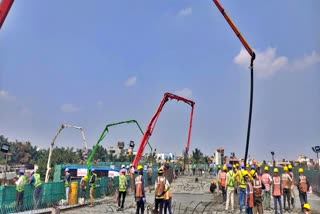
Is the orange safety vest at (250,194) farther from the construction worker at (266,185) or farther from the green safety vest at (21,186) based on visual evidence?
the green safety vest at (21,186)

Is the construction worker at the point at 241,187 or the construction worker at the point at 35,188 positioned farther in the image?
the construction worker at the point at 35,188

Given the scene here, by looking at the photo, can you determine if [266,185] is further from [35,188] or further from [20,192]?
[20,192]

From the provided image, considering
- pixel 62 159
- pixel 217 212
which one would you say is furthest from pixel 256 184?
pixel 62 159

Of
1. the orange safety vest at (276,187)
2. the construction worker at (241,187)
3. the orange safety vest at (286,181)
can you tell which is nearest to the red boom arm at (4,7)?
the construction worker at (241,187)

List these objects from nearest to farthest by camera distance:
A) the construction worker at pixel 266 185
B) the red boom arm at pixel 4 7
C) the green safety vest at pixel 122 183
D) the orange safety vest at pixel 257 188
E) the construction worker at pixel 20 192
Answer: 1. the orange safety vest at pixel 257 188
2. the red boom arm at pixel 4 7
3. the construction worker at pixel 20 192
4. the construction worker at pixel 266 185
5. the green safety vest at pixel 122 183

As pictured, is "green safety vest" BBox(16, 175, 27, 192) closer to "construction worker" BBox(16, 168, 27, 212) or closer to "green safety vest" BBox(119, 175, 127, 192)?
"construction worker" BBox(16, 168, 27, 212)

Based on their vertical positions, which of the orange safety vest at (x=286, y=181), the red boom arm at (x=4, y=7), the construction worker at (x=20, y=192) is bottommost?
the construction worker at (x=20, y=192)

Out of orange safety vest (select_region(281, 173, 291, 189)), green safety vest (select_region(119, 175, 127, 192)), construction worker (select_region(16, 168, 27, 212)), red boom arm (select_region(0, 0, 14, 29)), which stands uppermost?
red boom arm (select_region(0, 0, 14, 29))

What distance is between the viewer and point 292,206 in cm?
1738

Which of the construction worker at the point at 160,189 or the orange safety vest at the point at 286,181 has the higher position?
the orange safety vest at the point at 286,181

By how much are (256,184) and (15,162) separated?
150154 millimetres

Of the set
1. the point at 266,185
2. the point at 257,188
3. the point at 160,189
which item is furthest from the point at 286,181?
the point at 160,189

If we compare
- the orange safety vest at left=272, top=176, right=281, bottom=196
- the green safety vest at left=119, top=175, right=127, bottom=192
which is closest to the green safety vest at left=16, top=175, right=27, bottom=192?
the green safety vest at left=119, top=175, right=127, bottom=192

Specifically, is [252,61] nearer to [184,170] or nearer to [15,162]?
[184,170]
